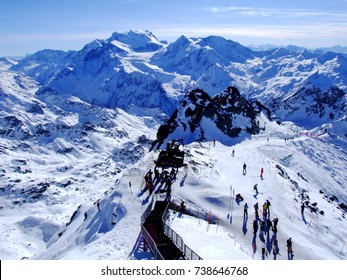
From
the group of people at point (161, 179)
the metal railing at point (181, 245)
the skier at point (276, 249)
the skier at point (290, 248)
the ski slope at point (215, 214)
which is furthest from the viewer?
the group of people at point (161, 179)

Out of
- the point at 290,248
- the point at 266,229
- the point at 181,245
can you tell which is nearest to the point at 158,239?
the point at 181,245

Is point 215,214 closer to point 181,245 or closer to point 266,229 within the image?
point 266,229

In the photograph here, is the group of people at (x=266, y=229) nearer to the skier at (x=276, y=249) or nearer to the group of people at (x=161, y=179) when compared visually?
the skier at (x=276, y=249)

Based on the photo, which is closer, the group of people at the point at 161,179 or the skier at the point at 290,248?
the skier at the point at 290,248

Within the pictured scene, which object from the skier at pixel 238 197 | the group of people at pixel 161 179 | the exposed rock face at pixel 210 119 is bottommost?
the exposed rock face at pixel 210 119

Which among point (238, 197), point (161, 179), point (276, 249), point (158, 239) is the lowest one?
point (276, 249)

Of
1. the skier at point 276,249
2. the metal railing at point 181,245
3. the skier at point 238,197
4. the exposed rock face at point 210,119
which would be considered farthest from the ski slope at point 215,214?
the exposed rock face at point 210,119

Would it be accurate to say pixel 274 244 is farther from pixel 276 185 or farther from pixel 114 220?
pixel 276 185

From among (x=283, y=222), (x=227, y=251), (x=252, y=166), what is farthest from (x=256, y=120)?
(x=227, y=251)

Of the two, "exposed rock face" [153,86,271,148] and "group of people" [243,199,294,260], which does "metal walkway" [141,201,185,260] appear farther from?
"exposed rock face" [153,86,271,148]

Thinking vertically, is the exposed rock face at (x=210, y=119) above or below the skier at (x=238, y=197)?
below

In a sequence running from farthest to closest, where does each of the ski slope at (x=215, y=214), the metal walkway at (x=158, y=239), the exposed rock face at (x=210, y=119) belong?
the exposed rock face at (x=210, y=119)
the ski slope at (x=215, y=214)
the metal walkway at (x=158, y=239)

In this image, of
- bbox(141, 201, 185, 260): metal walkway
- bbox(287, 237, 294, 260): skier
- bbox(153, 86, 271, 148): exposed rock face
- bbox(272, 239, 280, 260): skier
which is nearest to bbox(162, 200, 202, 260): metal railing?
bbox(141, 201, 185, 260): metal walkway
